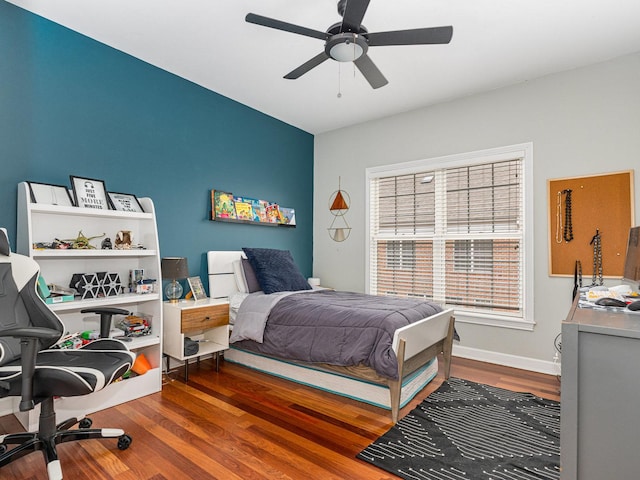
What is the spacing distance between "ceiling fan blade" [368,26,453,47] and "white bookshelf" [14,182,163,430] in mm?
2103

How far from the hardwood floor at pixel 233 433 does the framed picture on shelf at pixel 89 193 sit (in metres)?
1.47

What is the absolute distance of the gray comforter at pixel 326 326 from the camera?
241 cm

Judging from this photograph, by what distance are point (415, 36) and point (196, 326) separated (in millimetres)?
2660

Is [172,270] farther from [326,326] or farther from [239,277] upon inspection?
[326,326]

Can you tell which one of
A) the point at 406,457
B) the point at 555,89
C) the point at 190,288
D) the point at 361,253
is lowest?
the point at 406,457

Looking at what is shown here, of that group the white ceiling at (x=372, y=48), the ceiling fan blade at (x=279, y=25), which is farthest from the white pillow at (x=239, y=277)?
the ceiling fan blade at (x=279, y=25)

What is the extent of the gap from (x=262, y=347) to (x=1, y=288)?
5.79 ft

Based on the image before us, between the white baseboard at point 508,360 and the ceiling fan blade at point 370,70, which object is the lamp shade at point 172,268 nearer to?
the ceiling fan blade at point 370,70

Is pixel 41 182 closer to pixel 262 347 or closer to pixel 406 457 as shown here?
pixel 262 347

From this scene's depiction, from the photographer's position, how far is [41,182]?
2.60 metres

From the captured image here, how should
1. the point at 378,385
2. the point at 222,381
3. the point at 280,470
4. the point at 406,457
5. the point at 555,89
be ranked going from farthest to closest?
the point at 555,89, the point at 222,381, the point at 378,385, the point at 406,457, the point at 280,470

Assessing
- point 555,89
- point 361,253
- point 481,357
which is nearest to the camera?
point 555,89

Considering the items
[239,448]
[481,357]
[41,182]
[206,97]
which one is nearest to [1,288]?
[41,182]

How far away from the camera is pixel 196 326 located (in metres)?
3.03
